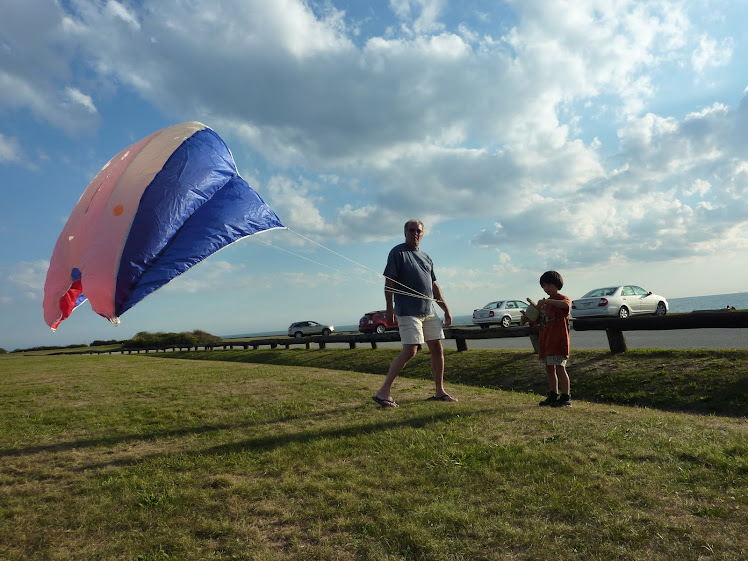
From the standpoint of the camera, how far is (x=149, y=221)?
507 cm

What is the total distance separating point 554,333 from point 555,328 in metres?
0.07

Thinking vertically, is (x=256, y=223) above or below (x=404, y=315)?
above

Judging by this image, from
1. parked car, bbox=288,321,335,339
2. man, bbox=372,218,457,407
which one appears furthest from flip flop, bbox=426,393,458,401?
parked car, bbox=288,321,335,339

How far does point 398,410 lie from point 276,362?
553 inches

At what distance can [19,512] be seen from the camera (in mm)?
3334

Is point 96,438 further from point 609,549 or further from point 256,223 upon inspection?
point 609,549

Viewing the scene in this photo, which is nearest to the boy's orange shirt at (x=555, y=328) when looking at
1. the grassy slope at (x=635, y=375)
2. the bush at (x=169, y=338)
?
the grassy slope at (x=635, y=375)

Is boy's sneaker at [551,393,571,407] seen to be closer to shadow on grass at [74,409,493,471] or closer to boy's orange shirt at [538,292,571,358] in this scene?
boy's orange shirt at [538,292,571,358]

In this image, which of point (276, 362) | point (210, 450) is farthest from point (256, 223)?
point (276, 362)

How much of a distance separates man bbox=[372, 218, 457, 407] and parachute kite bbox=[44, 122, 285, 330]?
5.74 ft

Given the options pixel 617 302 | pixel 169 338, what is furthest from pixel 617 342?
pixel 169 338

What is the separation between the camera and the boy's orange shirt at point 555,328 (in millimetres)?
6098

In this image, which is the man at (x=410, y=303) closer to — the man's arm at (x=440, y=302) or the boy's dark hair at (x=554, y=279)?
the man's arm at (x=440, y=302)

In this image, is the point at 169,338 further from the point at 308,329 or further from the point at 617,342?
the point at 617,342
